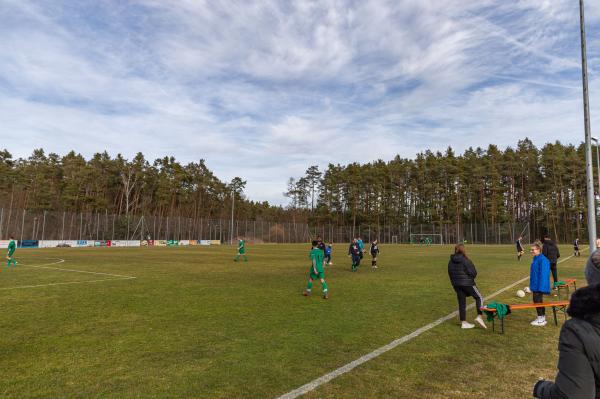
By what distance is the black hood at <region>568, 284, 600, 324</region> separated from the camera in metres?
2.28

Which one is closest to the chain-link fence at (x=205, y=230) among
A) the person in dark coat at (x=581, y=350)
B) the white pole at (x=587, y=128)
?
the white pole at (x=587, y=128)

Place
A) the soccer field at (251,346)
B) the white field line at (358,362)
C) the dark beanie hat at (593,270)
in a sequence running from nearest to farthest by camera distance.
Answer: the dark beanie hat at (593,270) → the white field line at (358,362) → the soccer field at (251,346)

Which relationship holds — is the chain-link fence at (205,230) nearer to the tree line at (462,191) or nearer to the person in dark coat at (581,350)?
the tree line at (462,191)

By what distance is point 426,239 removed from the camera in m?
83.3

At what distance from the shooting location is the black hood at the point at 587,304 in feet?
7.47

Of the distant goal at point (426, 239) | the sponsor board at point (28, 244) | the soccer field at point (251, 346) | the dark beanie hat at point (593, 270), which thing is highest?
the dark beanie hat at point (593, 270)

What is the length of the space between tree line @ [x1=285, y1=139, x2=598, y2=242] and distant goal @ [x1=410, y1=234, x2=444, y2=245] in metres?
6.58

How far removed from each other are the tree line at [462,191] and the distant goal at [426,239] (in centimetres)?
658

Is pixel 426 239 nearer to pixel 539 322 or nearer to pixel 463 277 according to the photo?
pixel 539 322

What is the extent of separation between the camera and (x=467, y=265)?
8.57 metres

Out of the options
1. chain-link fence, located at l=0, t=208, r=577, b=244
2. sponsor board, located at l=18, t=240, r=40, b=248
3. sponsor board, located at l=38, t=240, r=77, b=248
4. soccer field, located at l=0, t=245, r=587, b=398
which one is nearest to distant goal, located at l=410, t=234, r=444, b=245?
chain-link fence, located at l=0, t=208, r=577, b=244

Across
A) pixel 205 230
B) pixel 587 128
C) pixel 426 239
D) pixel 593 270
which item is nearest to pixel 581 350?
pixel 593 270

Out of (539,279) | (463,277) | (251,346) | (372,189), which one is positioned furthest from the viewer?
(372,189)

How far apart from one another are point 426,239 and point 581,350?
3379 inches
